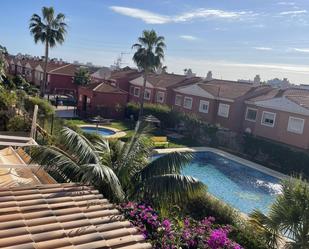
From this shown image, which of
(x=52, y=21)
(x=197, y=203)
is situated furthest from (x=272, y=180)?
(x=52, y=21)

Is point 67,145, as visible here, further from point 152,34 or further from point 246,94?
point 152,34

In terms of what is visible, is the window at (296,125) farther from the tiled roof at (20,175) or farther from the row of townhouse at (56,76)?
the row of townhouse at (56,76)

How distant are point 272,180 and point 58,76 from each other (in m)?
48.0

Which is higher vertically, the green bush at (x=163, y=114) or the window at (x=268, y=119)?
the window at (x=268, y=119)

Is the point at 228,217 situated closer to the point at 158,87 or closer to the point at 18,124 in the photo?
the point at 18,124

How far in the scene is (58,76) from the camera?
203ft

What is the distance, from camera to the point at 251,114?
35406 millimetres

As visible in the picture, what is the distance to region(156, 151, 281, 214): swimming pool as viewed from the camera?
20.2 metres

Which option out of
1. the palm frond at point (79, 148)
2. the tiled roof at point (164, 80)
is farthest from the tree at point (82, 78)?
the palm frond at point (79, 148)

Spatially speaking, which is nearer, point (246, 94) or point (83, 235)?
point (83, 235)

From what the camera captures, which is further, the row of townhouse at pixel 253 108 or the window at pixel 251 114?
the window at pixel 251 114

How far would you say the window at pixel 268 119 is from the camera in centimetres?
3241

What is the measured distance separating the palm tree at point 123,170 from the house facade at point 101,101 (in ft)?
98.4

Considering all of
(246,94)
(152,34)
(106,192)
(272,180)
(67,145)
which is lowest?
(272,180)
